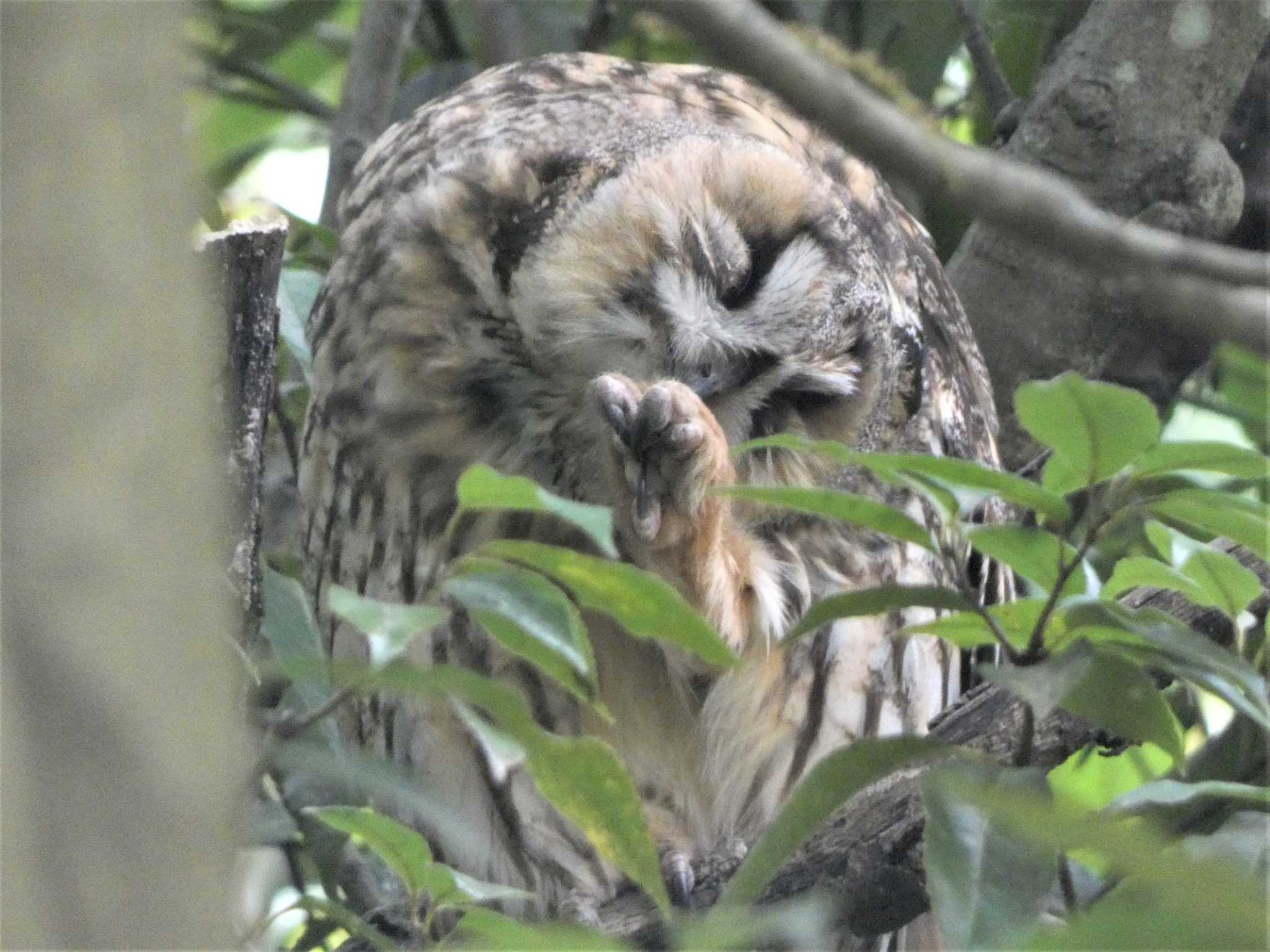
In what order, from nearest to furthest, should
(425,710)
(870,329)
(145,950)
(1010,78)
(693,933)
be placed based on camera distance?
1. (145,950)
2. (693,933)
3. (870,329)
4. (425,710)
5. (1010,78)

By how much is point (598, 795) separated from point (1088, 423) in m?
0.41

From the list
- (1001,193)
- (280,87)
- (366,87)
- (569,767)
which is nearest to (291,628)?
(569,767)

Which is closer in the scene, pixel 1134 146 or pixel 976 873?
pixel 976 873

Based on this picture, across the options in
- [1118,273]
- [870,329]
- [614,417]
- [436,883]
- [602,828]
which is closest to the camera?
[1118,273]

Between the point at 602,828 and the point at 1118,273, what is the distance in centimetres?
57

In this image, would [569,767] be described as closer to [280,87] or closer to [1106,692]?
[1106,692]

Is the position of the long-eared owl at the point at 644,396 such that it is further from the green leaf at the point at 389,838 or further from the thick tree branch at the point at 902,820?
the green leaf at the point at 389,838

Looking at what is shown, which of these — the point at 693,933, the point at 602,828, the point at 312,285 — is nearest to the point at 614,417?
the point at 312,285

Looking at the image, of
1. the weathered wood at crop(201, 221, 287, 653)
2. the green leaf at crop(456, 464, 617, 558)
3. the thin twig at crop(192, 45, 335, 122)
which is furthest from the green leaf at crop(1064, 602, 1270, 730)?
the thin twig at crop(192, 45, 335, 122)

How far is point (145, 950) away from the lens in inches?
27.7

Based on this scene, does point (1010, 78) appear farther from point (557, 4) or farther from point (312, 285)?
point (312, 285)

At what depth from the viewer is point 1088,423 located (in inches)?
49.5

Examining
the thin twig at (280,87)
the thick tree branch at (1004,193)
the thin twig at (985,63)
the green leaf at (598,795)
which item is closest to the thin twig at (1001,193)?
the thick tree branch at (1004,193)

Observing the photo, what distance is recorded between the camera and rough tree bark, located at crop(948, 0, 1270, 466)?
2.46 m
